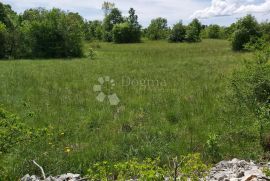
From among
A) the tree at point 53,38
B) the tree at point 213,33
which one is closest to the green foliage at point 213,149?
the tree at point 53,38

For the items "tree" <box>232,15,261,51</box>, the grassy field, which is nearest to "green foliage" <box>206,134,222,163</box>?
the grassy field

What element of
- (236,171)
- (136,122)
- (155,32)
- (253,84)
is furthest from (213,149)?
(155,32)

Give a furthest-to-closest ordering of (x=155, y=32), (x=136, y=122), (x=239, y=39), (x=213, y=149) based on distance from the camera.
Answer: (x=155, y=32) < (x=239, y=39) < (x=136, y=122) < (x=213, y=149)

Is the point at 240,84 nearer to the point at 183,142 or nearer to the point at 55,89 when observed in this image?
the point at 183,142

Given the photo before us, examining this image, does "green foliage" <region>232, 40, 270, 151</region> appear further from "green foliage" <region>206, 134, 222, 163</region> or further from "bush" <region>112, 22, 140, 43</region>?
"bush" <region>112, 22, 140, 43</region>

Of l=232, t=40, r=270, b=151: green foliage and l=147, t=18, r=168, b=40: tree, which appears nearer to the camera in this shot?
l=232, t=40, r=270, b=151: green foliage

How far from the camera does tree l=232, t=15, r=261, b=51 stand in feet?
143

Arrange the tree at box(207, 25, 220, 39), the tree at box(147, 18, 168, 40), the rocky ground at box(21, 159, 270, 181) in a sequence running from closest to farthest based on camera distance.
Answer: the rocky ground at box(21, 159, 270, 181)
the tree at box(147, 18, 168, 40)
the tree at box(207, 25, 220, 39)

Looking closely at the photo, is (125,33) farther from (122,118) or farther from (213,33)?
(122,118)

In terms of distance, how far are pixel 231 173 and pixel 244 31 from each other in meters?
40.9

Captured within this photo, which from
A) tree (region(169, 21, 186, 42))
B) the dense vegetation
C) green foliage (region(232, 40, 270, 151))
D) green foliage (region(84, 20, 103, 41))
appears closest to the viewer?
the dense vegetation

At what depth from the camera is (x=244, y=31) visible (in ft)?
146

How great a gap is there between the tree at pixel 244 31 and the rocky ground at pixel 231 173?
3782 cm

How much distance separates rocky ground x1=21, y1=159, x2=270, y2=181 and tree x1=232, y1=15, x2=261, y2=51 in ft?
124
